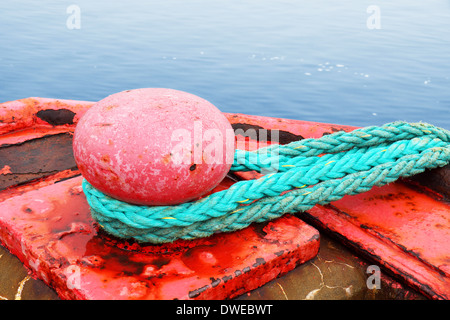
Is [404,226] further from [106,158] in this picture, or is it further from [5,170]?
[5,170]

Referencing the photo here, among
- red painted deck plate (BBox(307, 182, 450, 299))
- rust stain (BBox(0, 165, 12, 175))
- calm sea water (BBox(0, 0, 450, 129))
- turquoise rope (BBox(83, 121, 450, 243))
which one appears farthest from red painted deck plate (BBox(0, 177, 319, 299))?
calm sea water (BBox(0, 0, 450, 129))

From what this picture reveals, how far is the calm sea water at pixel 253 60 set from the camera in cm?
646

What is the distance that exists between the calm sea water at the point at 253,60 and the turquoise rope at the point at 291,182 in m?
4.42

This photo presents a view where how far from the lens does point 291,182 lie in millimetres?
1399

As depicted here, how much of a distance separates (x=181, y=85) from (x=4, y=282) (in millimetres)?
5963

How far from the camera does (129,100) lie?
124cm

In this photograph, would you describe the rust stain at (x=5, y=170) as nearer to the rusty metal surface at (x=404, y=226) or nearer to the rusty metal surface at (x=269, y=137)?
the rusty metal surface at (x=269, y=137)

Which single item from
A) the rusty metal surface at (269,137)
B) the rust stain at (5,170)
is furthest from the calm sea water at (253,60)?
the rust stain at (5,170)

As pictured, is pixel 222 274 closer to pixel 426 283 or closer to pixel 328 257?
pixel 328 257

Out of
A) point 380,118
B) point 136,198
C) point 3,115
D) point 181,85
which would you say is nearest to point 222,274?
point 136,198

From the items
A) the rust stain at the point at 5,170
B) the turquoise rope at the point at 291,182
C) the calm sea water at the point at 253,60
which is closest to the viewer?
the turquoise rope at the point at 291,182

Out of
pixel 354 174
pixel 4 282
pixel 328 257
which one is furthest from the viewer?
pixel 354 174
